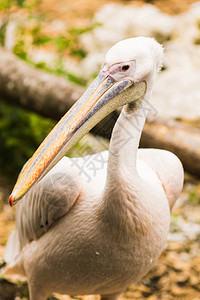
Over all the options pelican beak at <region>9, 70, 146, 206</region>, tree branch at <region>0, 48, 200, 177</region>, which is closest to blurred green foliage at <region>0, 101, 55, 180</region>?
tree branch at <region>0, 48, 200, 177</region>

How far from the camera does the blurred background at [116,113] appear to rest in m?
3.06

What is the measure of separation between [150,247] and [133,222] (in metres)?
0.21

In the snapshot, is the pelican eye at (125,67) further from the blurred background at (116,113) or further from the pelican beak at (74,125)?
the blurred background at (116,113)

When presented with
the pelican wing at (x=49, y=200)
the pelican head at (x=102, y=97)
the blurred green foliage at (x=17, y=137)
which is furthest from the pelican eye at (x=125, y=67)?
the blurred green foliage at (x=17, y=137)

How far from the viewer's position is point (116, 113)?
2.50 m

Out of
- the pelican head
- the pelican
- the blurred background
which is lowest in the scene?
the blurred background

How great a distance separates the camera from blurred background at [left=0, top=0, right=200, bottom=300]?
10.0 ft

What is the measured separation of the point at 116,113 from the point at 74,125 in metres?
0.84

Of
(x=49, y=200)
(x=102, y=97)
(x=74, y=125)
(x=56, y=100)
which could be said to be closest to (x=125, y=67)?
(x=102, y=97)

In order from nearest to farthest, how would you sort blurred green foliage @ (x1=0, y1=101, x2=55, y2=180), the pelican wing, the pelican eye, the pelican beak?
the pelican beak < the pelican eye < the pelican wing < blurred green foliage @ (x1=0, y1=101, x2=55, y2=180)

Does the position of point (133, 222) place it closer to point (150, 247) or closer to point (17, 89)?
point (150, 247)

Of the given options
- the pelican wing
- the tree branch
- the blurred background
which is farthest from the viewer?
the tree branch

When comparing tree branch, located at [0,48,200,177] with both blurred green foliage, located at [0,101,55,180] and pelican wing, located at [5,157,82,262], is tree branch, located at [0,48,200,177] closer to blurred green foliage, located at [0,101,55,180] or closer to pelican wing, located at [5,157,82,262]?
blurred green foliage, located at [0,101,55,180]

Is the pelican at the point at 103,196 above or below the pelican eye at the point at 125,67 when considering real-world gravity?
below
